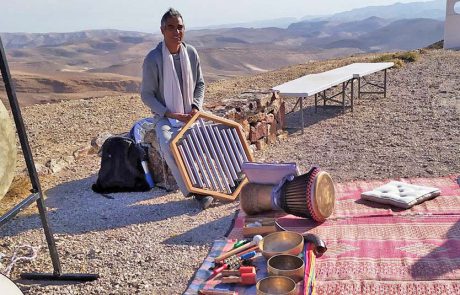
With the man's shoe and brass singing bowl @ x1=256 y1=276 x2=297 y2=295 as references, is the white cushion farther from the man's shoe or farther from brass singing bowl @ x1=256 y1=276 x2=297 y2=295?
brass singing bowl @ x1=256 y1=276 x2=297 y2=295

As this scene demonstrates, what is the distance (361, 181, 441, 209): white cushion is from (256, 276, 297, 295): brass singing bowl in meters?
1.42

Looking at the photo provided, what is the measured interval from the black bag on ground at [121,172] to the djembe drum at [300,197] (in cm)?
136

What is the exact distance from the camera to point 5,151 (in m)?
2.77

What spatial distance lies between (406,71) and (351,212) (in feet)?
26.6

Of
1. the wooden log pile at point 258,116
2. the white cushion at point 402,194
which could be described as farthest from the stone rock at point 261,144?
the white cushion at point 402,194

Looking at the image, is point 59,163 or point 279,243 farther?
point 59,163

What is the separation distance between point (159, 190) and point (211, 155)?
0.65 meters

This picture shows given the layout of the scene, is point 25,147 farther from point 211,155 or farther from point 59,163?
point 59,163

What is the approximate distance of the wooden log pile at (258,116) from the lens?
213 inches

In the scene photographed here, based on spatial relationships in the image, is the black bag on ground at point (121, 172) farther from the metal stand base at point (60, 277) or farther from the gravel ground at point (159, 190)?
the metal stand base at point (60, 277)

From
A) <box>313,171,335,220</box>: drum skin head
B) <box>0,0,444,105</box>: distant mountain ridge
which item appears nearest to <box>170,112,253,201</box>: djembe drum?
<box>313,171,335,220</box>: drum skin head

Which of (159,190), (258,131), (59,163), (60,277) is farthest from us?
(258,131)

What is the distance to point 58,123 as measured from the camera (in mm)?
8273

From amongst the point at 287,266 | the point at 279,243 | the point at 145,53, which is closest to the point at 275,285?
the point at 287,266
